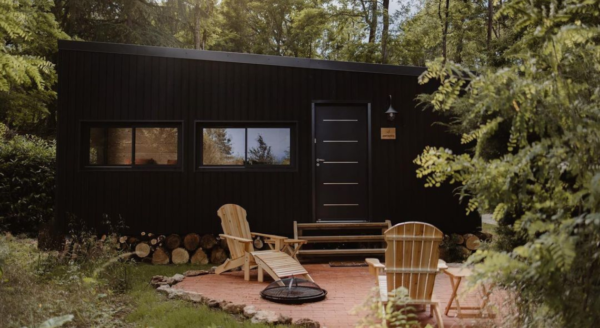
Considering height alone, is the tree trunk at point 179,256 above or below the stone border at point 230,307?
below

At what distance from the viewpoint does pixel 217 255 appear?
311 inches

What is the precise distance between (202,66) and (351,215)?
3.27 meters

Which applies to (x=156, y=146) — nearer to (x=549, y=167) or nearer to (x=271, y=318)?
(x=271, y=318)

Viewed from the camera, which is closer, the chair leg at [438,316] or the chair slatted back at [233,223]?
the chair leg at [438,316]

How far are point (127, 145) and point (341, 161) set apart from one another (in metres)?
3.32

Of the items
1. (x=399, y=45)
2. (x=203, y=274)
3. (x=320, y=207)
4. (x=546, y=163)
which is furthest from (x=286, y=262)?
(x=399, y=45)

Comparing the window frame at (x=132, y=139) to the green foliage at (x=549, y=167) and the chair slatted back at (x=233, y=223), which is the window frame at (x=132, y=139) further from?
the green foliage at (x=549, y=167)

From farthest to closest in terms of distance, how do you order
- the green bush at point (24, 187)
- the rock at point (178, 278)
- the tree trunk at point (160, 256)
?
the green bush at point (24, 187) → the tree trunk at point (160, 256) → the rock at point (178, 278)

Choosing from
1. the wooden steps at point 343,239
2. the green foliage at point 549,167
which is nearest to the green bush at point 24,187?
the wooden steps at point 343,239

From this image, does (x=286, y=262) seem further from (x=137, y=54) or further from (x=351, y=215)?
(x=137, y=54)

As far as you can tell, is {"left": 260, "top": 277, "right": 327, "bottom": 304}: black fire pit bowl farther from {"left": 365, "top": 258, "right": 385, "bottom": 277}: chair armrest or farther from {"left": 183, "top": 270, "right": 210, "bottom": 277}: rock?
{"left": 183, "top": 270, "right": 210, "bottom": 277}: rock

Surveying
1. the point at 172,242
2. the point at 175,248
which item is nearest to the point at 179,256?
the point at 175,248

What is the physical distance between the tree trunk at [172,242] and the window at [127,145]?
108 centimetres

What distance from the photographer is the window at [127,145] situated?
26.1ft
